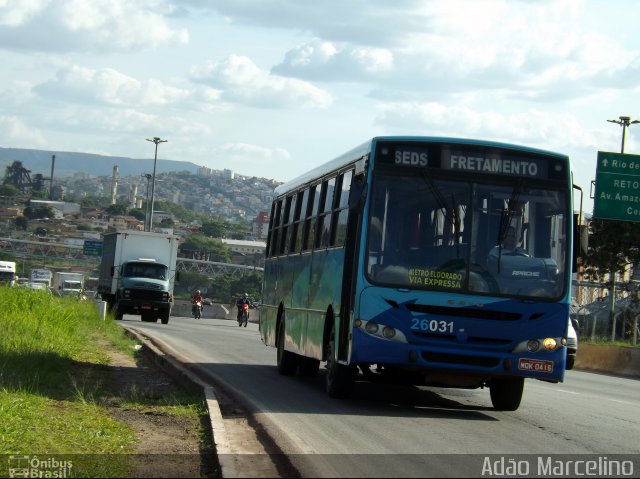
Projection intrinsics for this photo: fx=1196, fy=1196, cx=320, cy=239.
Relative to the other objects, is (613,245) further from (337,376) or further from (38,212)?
(38,212)

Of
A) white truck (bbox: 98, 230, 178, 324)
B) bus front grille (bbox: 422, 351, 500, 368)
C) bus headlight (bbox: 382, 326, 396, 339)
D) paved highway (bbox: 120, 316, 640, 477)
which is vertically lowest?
paved highway (bbox: 120, 316, 640, 477)

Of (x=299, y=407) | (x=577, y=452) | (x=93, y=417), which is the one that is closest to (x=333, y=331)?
(x=299, y=407)

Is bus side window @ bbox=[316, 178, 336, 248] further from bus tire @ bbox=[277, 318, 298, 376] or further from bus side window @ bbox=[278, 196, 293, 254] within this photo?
bus tire @ bbox=[277, 318, 298, 376]

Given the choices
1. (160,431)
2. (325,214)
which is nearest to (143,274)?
(325,214)

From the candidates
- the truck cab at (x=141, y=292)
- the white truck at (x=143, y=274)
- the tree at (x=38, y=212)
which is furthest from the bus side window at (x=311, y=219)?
the tree at (x=38, y=212)

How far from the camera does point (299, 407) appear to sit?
13531 mm

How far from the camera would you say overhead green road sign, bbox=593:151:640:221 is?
33250mm

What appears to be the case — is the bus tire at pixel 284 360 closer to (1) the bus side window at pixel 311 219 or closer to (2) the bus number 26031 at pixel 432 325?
(1) the bus side window at pixel 311 219

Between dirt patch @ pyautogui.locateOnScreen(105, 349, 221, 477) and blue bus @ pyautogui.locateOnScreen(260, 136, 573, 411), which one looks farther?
blue bus @ pyautogui.locateOnScreen(260, 136, 573, 411)

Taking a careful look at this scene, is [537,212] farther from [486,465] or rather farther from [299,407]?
[486,465]

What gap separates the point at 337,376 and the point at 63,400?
10.6ft

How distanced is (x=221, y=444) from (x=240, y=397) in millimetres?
4759

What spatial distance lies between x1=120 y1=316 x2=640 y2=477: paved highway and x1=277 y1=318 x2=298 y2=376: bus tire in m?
0.24

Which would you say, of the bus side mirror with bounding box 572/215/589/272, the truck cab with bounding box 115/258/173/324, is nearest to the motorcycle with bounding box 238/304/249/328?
the truck cab with bounding box 115/258/173/324
